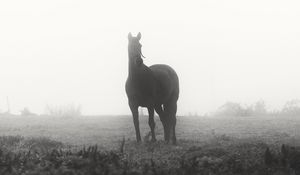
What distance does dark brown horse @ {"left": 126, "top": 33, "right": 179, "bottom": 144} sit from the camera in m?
12.5

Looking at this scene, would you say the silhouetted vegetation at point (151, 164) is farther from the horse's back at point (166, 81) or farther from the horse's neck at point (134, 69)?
the horse's back at point (166, 81)

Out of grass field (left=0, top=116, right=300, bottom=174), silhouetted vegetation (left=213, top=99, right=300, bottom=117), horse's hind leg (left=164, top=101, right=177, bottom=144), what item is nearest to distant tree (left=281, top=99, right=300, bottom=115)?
silhouetted vegetation (left=213, top=99, right=300, bottom=117)

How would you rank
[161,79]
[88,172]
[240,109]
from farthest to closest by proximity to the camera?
[240,109] < [161,79] < [88,172]

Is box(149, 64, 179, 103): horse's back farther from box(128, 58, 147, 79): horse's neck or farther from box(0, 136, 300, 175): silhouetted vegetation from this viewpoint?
box(0, 136, 300, 175): silhouetted vegetation

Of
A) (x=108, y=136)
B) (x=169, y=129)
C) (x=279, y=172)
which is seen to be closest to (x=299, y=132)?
(x=169, y=129)

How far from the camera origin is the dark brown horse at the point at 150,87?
12.5 m

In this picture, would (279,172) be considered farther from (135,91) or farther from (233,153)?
(135,91)

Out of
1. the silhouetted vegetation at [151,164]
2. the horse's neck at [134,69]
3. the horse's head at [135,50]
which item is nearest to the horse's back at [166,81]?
the horse's neck at [134,69]

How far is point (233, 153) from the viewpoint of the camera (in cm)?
1023

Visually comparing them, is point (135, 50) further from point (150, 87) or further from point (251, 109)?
point (251, 109)

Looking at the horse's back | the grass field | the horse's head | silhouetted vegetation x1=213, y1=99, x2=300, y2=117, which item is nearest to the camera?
the grass field

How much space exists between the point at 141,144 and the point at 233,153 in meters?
3.40

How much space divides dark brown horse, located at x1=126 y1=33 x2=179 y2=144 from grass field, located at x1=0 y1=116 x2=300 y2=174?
0.79m

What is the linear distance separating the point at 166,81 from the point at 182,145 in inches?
70.6
